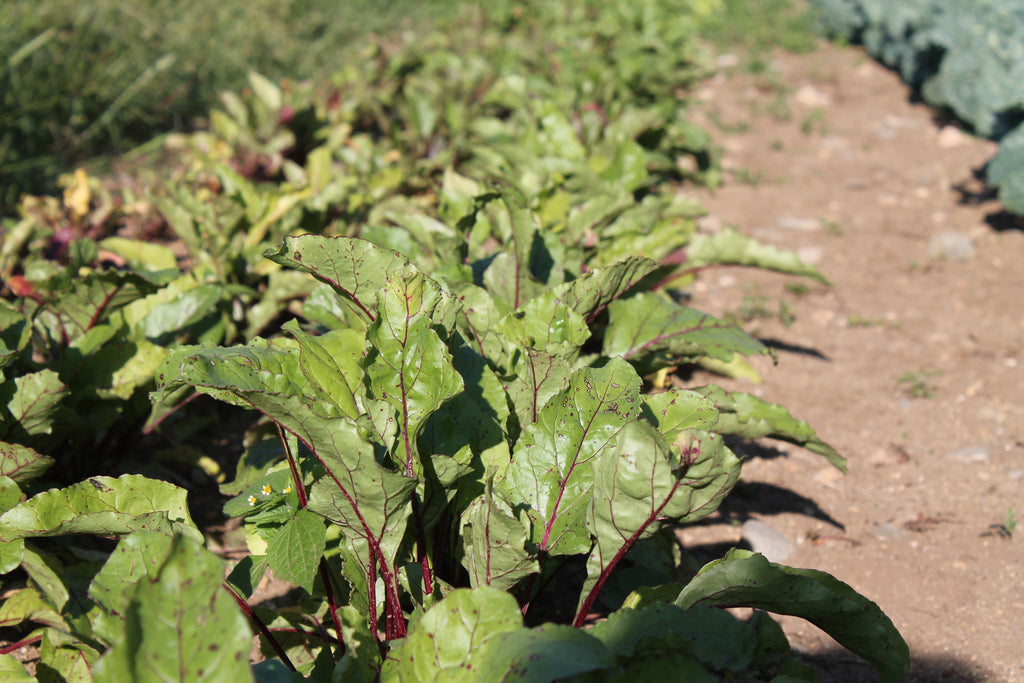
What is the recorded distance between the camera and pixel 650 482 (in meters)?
1.35

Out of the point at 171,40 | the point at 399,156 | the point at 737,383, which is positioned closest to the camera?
the point at 737,383

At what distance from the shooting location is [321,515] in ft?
4.76

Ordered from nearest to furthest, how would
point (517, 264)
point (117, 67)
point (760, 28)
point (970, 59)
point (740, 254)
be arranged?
point (517, 264)
point (740, 254)
point (117, 67)
point (970, 59)
point (760, 28)

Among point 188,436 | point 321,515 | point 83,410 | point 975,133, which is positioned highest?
point 321,515

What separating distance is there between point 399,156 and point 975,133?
4.33 meters

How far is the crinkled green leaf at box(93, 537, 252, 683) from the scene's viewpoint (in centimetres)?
100

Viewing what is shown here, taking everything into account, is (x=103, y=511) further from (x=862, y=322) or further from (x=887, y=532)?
(x=862, y=322)

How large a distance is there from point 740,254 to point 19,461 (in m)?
1.92

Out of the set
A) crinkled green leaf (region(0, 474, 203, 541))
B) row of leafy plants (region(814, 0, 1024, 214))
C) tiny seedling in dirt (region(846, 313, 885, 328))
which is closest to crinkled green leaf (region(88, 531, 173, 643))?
crinkled green leaf (region(0, 474, 203, 541))

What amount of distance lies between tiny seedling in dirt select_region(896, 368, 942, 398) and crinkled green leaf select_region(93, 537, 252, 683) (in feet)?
8.86

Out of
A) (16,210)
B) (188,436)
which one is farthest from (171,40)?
(188,436)

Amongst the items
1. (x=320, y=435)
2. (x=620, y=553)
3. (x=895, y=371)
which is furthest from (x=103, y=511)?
(x=895, y=371)

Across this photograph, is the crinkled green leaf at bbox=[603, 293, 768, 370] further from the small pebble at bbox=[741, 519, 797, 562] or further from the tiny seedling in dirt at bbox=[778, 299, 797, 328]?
the tiny seedling in dirt at bbox=[778, 299, 797, 328]

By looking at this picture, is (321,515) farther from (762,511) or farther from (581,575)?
(762,511)
